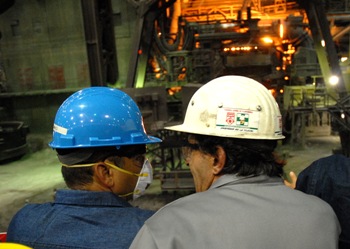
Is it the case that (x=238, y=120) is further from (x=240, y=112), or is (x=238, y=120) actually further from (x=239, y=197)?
(x=239, y=197)

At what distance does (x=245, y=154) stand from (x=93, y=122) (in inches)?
31.3

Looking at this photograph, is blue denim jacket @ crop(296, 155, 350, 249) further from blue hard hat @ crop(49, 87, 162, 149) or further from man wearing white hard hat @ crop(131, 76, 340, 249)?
blue hard hat @ crop(49, 87, 162, 149)

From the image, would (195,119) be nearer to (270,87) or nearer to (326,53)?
(326,53)

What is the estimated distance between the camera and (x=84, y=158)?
5.01ft

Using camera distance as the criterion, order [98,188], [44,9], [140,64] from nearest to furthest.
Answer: [98,188]
[140,64]
[44,9]

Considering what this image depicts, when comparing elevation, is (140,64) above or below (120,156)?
above

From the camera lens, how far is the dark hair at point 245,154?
1.24m

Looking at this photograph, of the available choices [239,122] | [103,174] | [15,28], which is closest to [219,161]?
[239,122]

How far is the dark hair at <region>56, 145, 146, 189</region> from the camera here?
58.1 inches

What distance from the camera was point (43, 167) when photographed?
1012 cm

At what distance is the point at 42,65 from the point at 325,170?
13999 mm

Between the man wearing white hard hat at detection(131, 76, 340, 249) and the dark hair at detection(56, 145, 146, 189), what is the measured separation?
14.7 inches

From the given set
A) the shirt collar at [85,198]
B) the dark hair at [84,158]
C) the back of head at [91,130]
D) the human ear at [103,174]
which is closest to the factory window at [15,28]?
the back of head at [91,130]

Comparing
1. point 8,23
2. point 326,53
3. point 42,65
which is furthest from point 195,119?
point 8,23
